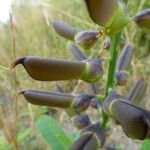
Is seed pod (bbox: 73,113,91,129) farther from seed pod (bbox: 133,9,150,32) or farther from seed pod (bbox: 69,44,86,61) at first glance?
seed pod (bbox: 133,9,150,32)

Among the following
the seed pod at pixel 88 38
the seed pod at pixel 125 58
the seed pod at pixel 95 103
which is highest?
the seed pod at pixel 88 38

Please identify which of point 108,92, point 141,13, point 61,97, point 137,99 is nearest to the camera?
point 141,13

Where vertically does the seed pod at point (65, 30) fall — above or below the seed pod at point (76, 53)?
above

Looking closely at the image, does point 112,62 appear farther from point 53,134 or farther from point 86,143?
point 53,134

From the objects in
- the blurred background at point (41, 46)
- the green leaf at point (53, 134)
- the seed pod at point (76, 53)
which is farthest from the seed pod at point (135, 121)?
the blurred background at point (41, 46)

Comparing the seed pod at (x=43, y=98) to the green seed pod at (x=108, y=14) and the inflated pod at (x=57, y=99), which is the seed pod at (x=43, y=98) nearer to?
the inflated pod at (x=57, y=99)

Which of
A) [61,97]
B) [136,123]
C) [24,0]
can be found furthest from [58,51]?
[136,123]

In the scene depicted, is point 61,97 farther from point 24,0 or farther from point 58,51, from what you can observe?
point 24,0
